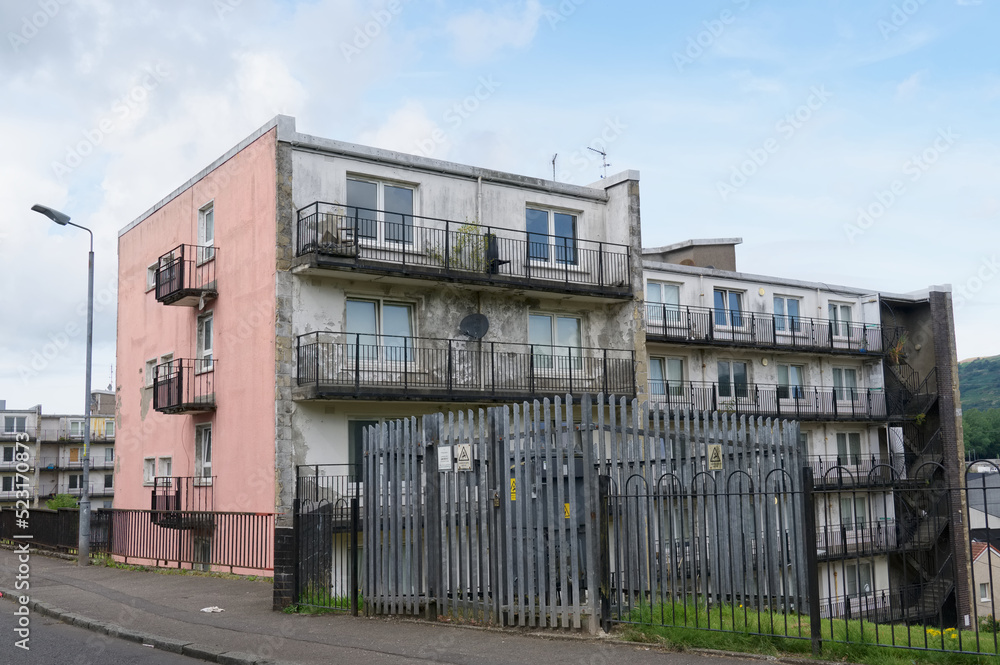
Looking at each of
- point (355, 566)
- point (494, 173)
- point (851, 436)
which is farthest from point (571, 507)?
point (851, 436)

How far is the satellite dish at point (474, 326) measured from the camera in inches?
974

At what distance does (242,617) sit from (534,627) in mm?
4919


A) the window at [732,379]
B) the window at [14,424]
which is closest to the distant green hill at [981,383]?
the window at [732,379]

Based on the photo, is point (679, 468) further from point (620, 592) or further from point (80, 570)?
point (80, 570)

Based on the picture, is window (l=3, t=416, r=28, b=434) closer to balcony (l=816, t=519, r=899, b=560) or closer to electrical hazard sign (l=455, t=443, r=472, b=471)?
balcony (l=816, t=519, r=899, b=560)

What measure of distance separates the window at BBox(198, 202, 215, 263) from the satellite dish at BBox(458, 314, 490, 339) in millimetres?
7022

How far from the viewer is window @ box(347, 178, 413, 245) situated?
23.2 meters

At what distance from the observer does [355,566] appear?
12242 millimetres

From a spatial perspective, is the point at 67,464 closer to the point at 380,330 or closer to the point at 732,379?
the point at 732,379

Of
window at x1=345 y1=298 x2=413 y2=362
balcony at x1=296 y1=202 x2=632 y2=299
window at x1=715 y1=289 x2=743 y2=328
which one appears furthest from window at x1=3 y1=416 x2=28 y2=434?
balcony at x1=296 y1=202 x2=632 y2=299

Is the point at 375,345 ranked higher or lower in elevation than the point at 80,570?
higher

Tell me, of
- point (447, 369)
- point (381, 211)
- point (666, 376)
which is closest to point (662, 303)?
point (666, 376)

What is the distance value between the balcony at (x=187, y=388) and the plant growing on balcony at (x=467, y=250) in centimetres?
662

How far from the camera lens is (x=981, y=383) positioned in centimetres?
16350
